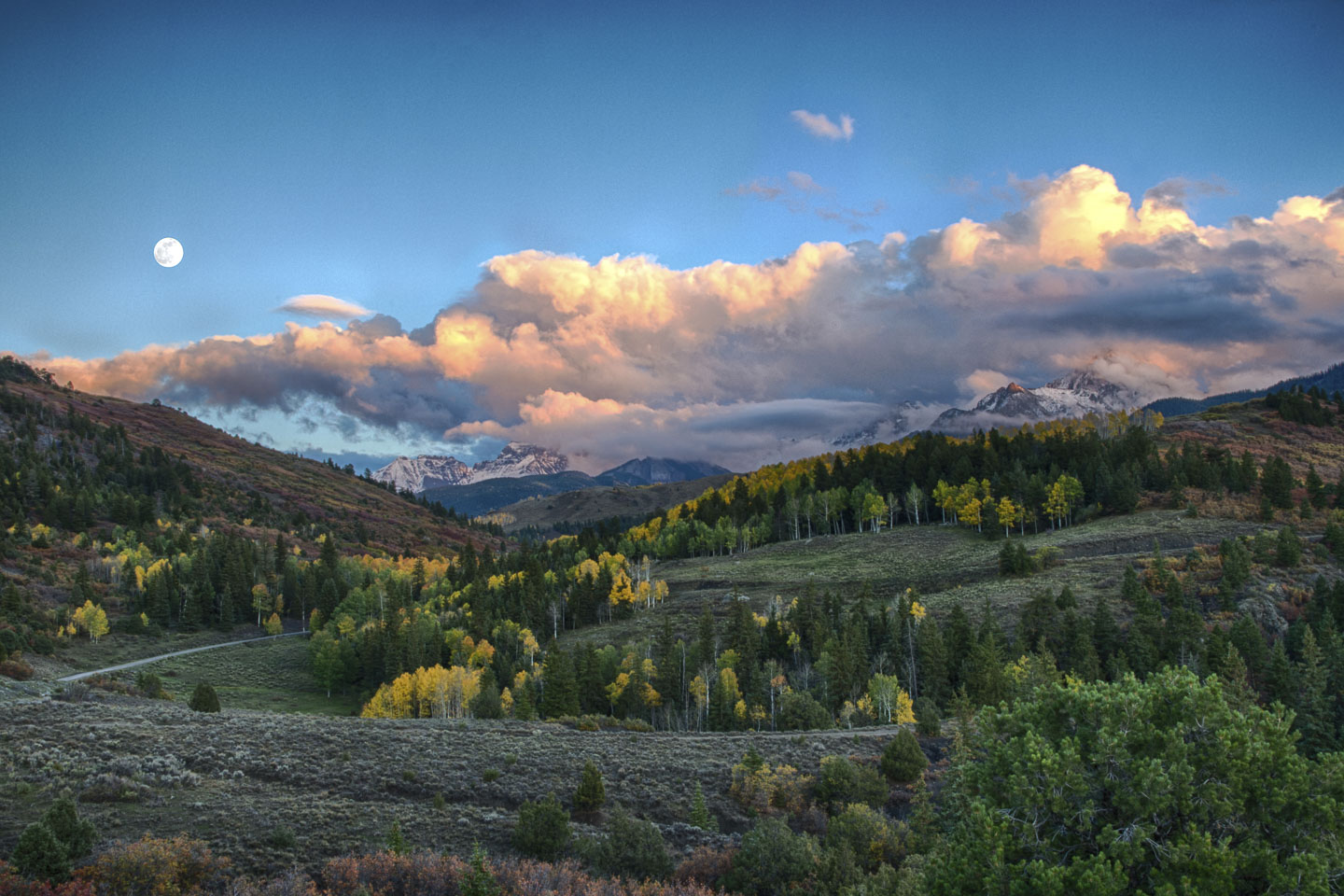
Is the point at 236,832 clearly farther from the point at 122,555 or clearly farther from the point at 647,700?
the point at 122,555

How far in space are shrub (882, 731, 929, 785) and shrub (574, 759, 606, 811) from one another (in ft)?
64.5

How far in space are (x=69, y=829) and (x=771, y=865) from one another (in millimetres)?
24659

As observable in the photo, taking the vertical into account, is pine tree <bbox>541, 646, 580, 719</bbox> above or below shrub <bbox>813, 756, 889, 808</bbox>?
below

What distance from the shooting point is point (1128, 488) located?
459 ft

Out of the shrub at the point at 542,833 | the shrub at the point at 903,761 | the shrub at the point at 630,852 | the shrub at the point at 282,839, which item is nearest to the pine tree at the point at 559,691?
the shrub at the point at 903,761

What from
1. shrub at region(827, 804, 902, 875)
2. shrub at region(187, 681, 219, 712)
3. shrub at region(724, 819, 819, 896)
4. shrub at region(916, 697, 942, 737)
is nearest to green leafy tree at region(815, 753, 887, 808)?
shrub at region(827, 804, 902, 875)

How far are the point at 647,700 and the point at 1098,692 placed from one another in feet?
247

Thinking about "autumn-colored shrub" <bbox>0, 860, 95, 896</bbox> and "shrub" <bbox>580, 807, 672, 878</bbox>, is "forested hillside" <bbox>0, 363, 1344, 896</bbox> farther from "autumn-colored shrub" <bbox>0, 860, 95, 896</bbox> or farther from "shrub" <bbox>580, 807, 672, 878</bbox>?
"autumn-colored shrub" <bbox>0, 860, 95, 896</bbox>

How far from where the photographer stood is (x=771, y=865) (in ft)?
97.3

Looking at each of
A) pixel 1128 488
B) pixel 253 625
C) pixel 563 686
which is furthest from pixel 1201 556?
pixel 253 625

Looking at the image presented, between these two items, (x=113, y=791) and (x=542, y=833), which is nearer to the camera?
(x=542, y=833)

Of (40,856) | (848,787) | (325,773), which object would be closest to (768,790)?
(848,787)

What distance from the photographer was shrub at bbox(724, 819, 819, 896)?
2947cm

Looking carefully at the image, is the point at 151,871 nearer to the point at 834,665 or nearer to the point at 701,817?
the point at 701,817
